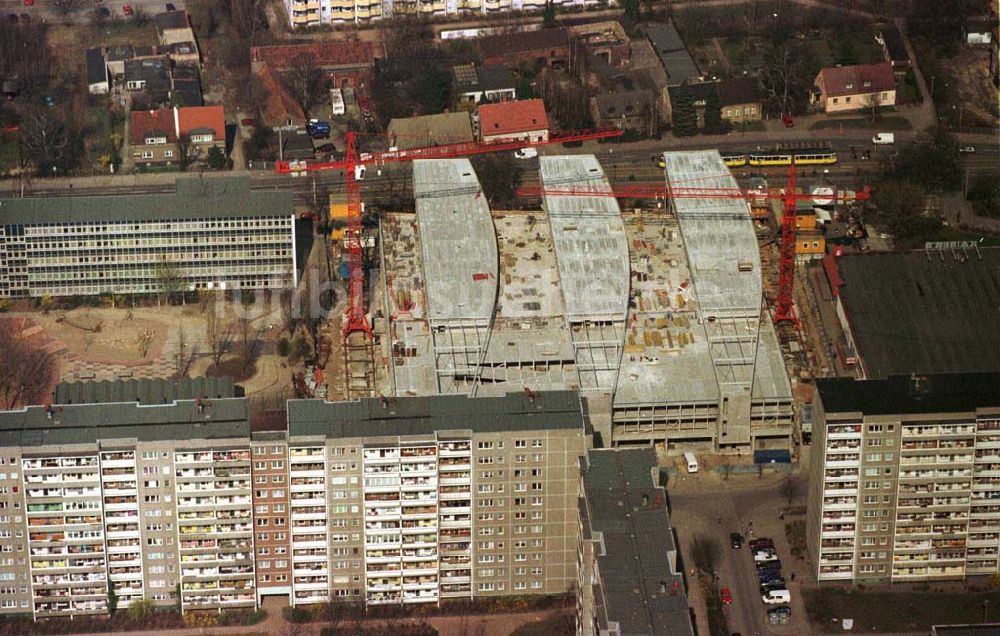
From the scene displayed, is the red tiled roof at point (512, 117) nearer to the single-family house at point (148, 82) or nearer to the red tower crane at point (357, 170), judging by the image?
the red tower crane at point (357, 170)

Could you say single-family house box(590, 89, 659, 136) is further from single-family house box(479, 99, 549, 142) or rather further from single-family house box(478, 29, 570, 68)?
single-family house box(478, 29, 570, 68)

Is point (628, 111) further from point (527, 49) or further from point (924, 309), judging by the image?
point (924, 309)

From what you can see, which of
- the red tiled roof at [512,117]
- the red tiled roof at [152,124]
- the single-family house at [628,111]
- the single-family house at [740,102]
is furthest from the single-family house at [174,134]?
the single-family house at [740,102]

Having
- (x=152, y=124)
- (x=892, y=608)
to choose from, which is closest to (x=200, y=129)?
(x=152, y=124)

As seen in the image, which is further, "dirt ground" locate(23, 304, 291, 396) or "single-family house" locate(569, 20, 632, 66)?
"single-family house" locate(569, 20, 632, 66)

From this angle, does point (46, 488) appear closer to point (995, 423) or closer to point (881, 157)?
point (995, 423)

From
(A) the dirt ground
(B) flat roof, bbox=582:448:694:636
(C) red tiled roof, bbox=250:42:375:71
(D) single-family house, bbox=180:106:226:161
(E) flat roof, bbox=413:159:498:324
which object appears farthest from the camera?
(C) red tiled roof, bbox=250:42:375:71

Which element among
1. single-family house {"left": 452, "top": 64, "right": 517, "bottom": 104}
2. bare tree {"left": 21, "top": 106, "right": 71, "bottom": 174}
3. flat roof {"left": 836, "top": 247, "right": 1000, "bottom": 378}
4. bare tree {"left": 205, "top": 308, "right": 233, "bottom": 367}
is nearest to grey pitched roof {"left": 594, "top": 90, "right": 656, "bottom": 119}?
single-family house {"left": 452, "top": 64, "right": 517, "bottom": 104}
